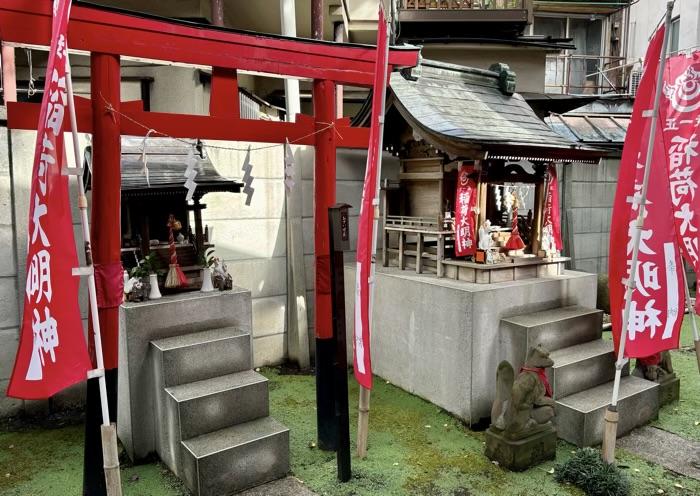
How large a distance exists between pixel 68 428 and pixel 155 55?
5100 millimetres

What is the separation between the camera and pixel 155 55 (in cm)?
509

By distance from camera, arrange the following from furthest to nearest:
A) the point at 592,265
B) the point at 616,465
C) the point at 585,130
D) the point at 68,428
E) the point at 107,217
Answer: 1. the point at 585,130
2. the point at 592,265
3. the point at 68,428
4. the point at 616,465
5. the point at 107,217

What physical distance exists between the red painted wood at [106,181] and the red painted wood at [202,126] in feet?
0.57

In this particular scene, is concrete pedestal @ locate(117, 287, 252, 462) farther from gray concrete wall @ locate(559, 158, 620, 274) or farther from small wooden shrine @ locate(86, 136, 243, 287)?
gray concrete wall @ locate(559, 158, 620, 274)

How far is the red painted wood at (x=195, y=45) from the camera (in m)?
4.39

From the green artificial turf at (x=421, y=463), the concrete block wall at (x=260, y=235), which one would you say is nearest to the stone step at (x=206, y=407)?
the green artificial turf at (x=421, y=463)

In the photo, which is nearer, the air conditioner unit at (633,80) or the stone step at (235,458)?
the stone step at (235,458)

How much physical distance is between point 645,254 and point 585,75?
14906mm

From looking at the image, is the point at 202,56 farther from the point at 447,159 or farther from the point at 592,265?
the point at 592,265

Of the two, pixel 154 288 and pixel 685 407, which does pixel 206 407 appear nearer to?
pixel 154 288

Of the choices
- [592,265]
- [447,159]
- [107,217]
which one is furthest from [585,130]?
[107,217]

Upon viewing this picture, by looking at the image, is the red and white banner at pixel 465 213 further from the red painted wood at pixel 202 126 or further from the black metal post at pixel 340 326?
the black metal post at pixel 340 326

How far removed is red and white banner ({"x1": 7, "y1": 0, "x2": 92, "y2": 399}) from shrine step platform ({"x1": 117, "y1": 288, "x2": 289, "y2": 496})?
1.85m

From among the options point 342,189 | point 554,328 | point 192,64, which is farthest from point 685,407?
point 192,64
